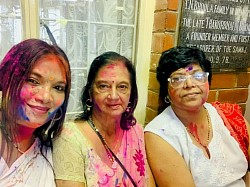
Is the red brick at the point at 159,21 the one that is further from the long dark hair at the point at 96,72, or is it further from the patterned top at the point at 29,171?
the patterned top at the point at 29,171

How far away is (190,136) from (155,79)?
0.35 meters

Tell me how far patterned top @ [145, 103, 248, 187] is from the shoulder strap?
0.12 feet

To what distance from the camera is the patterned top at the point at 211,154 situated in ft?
3.92

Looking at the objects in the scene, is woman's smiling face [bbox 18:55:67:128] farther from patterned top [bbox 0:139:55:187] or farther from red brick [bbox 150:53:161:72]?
red brick [bbox 150:53:161:72]

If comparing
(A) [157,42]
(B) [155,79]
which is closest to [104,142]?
(B) [155,79]

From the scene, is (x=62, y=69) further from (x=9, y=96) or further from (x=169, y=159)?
(x=169, y=159)

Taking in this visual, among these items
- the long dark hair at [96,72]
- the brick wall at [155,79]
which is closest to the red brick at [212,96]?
the brick wall at [155,79]

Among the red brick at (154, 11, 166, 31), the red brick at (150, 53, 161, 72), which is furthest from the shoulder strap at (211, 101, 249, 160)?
the red brick at (154, 11, 166, 31)

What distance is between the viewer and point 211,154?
1238 millimetres

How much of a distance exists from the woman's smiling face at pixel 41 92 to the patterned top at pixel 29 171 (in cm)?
12

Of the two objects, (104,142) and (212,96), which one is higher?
(212,96)

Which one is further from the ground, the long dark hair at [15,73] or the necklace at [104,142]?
the long dark hair at [15,73]

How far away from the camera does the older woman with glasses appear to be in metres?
1.18

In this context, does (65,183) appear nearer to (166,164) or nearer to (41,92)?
(41,92)
